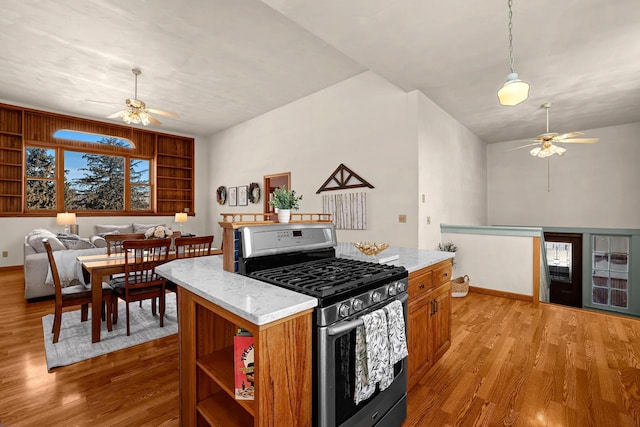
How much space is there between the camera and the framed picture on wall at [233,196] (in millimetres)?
7168

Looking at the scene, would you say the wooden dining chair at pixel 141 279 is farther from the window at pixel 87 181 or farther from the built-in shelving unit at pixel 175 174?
the built-in shelving unit at pixel 175 174

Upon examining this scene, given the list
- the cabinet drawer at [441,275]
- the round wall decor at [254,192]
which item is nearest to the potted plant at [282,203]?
the cabinet drawer at [441,275]

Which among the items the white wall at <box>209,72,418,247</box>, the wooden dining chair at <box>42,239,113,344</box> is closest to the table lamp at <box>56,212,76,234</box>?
the white wall at <box>209,72,418,247</box>

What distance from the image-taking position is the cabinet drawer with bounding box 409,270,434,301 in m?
1.80

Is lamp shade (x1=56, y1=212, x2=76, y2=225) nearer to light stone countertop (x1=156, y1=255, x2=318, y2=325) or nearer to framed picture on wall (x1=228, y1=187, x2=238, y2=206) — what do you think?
framed picture on wall (x1=228, y1=187, x2=238, y2=206)

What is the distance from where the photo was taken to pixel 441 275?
221 cm

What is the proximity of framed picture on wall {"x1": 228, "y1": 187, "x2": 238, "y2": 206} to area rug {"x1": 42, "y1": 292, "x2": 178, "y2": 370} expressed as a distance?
12.9 feet

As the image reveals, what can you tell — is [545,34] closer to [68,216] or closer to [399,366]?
[399,366]

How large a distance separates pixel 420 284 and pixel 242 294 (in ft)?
3.98

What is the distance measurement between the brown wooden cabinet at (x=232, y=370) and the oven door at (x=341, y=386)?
2.0 inches

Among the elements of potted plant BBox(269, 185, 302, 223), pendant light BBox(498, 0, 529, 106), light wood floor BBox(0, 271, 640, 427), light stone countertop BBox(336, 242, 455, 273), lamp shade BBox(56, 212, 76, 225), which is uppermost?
pendant light BBox(498, 0, 529, 106)

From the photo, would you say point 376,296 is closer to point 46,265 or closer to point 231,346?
point 231,346

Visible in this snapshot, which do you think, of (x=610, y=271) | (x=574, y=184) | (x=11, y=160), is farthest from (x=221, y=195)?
(x=610, y=271)

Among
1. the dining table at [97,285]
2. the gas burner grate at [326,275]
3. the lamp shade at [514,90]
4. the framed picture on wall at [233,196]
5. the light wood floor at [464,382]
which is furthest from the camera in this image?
the framed picture on wall at [233,196]
